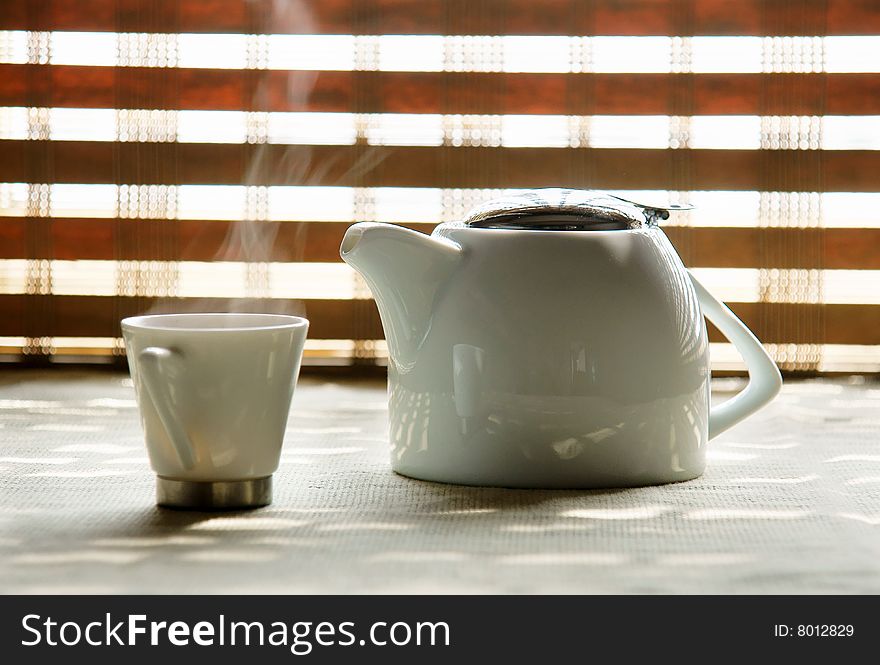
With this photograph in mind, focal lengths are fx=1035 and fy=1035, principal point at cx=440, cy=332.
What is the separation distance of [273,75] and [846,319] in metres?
0.91

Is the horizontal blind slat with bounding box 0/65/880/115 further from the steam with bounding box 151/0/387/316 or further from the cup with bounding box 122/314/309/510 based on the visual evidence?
the cup with bounding box 122/314/309/510

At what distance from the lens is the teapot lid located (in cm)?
63

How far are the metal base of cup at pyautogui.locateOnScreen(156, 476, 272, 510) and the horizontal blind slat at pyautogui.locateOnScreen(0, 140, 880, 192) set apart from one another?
1022 mm

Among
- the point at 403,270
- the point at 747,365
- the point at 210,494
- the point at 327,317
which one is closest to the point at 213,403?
the point at 210,494

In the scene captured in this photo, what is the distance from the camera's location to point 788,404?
970mm

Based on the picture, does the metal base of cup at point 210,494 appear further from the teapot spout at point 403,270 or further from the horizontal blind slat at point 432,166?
the horizontal blind slat at point 432,166

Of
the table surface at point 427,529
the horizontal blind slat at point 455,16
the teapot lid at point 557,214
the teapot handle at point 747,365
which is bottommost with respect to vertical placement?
the table surface at point 427,529

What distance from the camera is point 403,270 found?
0.61 meters

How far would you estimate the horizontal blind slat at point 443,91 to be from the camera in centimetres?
149

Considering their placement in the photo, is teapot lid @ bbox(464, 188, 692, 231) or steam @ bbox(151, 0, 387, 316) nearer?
teapot lid @ bbox(464, 188, 692, 231)

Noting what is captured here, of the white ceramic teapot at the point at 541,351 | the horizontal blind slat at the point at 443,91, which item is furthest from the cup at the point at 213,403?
Answer: the horizontal blind slat at the point at 443,91

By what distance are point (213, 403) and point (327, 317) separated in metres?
1.01

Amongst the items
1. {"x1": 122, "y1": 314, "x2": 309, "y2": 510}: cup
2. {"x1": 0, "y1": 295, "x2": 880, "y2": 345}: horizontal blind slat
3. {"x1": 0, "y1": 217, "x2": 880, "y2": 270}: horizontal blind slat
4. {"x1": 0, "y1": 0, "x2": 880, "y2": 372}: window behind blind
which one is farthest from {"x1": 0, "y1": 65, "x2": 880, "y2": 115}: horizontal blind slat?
{"x1": 122, "y1": 314, "x2": 309, "y2": 510}: cup
